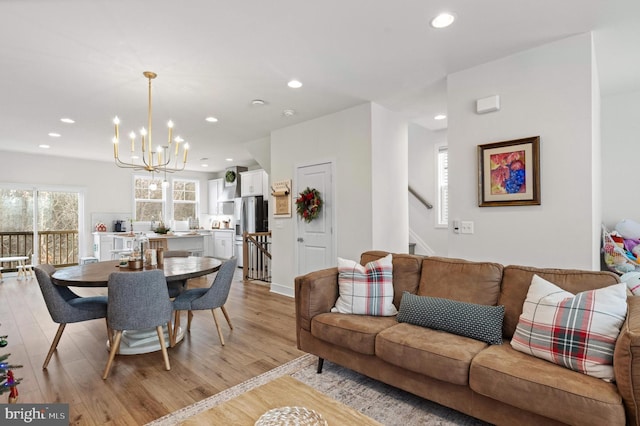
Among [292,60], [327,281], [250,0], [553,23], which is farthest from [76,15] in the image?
[553,23]

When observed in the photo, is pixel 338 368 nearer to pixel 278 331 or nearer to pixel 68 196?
pixel 278 331

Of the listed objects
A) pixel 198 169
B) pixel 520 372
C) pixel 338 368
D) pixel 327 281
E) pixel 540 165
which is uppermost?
pixel 198 169

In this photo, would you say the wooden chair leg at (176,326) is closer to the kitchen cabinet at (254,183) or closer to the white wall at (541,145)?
the white wall at (541,145)

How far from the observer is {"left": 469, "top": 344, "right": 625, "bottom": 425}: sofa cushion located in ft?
4.58

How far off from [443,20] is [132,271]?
3.28 m

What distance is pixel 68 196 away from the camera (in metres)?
7.37

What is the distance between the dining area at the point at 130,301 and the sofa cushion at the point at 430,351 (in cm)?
166

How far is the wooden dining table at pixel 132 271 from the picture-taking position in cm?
258

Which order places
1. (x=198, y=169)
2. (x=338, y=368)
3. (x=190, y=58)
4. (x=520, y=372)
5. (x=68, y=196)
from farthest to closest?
(x=198, y=169), (x=68, y=196), (x=190, y=58), (x=338, y=368), (x=520, y=372)

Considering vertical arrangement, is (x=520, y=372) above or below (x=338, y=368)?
above

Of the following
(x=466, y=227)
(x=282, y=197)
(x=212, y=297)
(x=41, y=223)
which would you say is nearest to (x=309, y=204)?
(x=282, y=197)

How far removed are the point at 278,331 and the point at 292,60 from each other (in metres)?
2.70

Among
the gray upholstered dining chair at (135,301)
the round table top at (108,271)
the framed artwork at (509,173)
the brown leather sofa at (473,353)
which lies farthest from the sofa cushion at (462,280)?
the gray upholstered dining chair at (135,301)

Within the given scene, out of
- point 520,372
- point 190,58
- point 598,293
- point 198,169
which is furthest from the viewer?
point 198,169
